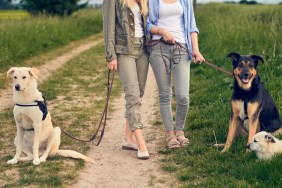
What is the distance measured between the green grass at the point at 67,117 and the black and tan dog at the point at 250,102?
1.95m

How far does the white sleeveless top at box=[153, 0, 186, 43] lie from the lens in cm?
573

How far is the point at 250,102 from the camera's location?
555 centimetres

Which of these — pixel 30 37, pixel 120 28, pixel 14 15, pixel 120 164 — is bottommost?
pixel 14 15

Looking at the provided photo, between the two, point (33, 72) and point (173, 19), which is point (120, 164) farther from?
point (173, 19)

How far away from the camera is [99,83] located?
1118 cm

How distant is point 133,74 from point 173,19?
2.75 feet

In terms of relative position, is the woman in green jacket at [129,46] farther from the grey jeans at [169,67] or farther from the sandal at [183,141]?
the sandal at [183,141]

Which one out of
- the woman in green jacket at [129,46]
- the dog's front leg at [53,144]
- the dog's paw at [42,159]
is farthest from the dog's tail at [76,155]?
the woman in green jacket at [129,46]

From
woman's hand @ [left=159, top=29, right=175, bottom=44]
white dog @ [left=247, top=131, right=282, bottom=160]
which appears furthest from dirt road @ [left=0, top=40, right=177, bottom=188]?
woman's hand @ [left=159, top=29, right=175, bottom=44]

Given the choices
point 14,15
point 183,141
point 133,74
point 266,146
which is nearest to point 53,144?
point 133,74

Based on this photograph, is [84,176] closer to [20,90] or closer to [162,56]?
[20,90]

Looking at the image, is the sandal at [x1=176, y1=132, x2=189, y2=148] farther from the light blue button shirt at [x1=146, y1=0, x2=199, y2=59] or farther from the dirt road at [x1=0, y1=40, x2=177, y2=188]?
the light blue button shirt at [x1=146, y1=0, x2=199, y2=59]

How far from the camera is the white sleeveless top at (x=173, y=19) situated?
573cm

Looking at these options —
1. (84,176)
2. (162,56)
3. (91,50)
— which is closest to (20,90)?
(84,176)
